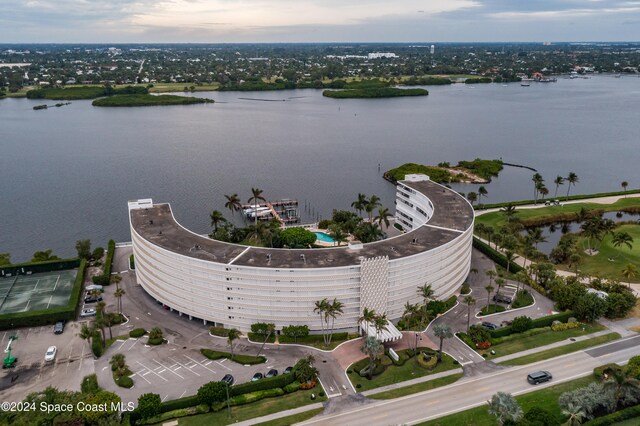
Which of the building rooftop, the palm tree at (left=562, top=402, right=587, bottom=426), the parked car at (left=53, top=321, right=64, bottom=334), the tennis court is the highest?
the building rooftop

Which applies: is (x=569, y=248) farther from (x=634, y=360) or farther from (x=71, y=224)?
(x=71, y=224)

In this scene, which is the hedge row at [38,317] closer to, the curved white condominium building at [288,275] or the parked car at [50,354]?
the parked car at [50,354]

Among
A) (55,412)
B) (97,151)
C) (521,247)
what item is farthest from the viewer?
(97,151)

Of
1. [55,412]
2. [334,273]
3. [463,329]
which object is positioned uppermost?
[334,273]

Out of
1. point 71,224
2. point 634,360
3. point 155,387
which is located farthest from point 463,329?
point 71,224

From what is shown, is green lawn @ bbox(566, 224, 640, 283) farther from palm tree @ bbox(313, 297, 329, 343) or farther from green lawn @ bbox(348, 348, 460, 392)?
palm tree @ bbox(313, 297, 329, 343)

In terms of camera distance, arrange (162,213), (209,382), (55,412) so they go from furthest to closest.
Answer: (162,213), (209,382), (55,412)

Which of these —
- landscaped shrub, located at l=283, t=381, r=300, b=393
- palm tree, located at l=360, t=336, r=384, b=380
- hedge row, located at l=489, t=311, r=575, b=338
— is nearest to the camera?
landscaped shrub, located at l=283, t=381, r=300, b=393

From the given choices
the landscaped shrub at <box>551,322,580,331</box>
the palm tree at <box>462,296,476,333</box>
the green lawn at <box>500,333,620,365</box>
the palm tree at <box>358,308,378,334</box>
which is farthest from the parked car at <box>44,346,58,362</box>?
the landscaped shrub at <box>551,322,580,331</box>
